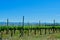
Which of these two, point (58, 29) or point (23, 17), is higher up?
point (23, 17)

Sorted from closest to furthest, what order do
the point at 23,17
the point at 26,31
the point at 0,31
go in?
the point at 23,17 < the point at 0,31 < the point at 26,31

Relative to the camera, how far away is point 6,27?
25.5 m

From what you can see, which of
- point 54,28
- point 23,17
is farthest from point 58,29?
point 23,17

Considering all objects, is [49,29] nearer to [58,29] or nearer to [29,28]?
[58,29]

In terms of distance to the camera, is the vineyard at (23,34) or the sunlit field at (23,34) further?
the vineyard at (23,34)

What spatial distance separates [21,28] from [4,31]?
341 centimetres

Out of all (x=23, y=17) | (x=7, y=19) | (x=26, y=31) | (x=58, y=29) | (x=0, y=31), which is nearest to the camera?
(x=23, y=17)

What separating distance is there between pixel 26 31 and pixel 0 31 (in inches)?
218

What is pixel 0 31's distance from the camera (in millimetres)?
25125

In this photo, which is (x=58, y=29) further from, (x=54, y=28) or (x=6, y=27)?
(x=6, y=27)

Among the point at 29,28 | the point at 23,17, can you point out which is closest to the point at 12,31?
the point at 29,28

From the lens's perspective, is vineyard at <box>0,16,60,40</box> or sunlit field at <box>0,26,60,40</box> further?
vineyard at <box>0,16,60,40</box>

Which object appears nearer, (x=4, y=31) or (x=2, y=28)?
(x=2, y=28)

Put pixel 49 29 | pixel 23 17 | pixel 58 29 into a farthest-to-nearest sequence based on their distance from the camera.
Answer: pixel 58 29
pixel 49 29
pixel 23 17
